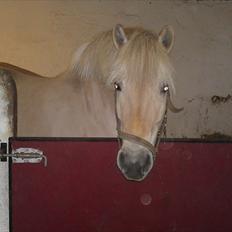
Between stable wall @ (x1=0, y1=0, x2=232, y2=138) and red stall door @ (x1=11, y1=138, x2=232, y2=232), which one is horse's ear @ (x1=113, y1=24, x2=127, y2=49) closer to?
red stall door @ (x1=11, y1=138, x2=232, y2=232)

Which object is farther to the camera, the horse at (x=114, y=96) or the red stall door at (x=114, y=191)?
the red stall door at (x=114, y=191)

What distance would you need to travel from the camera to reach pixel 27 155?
1700 mm

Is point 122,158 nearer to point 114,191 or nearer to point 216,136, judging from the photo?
point 114,191

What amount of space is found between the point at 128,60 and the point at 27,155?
563 mm

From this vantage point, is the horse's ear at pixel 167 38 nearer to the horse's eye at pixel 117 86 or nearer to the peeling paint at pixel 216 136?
the horse's eye at pixel 117 86

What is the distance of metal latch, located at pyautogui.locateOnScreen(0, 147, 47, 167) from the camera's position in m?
1.70

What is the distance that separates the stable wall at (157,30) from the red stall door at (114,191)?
1.52 metres

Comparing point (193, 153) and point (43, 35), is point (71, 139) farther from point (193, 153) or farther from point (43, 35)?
point (43, 35)

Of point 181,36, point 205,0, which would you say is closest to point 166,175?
point 181,36

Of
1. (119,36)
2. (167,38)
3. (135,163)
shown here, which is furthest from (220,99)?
(135,163)

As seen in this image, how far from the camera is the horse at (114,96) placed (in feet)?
5.32

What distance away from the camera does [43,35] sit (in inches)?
127

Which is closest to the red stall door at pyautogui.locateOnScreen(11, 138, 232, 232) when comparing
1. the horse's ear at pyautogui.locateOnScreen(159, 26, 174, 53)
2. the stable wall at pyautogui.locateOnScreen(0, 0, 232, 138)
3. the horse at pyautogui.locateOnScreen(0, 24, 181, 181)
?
the horse at pyautogui.locateOnScreen(0, 24, 181, 181)

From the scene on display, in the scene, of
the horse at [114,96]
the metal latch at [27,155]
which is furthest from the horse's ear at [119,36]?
the metal latch at [27,155]
